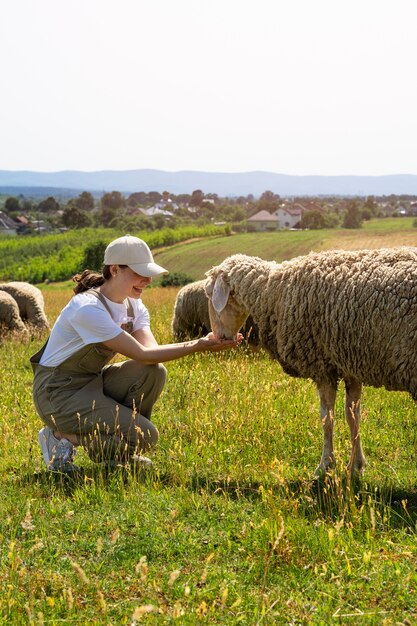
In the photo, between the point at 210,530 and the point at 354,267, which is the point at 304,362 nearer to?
the point at 354,267

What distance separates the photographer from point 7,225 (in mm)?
137750

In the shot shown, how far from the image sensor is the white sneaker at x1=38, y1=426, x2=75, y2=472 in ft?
15.8

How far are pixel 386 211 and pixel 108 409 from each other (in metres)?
96.8

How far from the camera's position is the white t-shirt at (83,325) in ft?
15.5

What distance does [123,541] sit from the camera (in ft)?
12.3

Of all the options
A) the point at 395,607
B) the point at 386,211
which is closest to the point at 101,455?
the point at 395,607

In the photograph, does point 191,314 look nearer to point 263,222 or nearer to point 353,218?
point 353,218

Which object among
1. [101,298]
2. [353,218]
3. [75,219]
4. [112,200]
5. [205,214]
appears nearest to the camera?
[101,298]

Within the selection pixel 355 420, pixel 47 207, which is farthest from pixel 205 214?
pixel 355 420

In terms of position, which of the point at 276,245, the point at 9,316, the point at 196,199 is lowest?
the point at 276,245

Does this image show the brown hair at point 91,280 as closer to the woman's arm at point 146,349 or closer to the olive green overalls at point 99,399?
the olive green overalls at point 99,399

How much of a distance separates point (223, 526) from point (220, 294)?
2179mm

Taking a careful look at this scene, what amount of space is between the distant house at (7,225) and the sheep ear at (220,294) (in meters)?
130

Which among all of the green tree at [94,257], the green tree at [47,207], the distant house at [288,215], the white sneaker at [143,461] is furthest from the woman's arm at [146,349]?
the green tree at [47,207]
